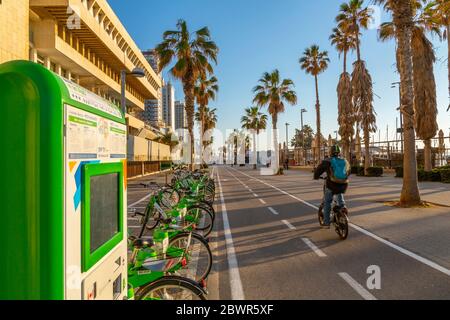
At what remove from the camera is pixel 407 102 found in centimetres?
1277

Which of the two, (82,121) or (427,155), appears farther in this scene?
(427,155)

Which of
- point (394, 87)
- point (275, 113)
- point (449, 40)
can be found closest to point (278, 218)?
point (449, 40)

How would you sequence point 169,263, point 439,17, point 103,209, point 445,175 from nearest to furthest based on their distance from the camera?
1. point 103,209
2. point 169,263
3. point 439,17
4. point 445,175

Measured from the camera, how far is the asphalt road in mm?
4668

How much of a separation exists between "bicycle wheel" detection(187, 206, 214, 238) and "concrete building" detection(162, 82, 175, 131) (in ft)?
456

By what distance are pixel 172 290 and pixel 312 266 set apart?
3394 millimetres

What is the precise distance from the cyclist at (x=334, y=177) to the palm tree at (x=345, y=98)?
28856 millimetres

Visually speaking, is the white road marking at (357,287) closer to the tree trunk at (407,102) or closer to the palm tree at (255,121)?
the tree trunk at (407,102)

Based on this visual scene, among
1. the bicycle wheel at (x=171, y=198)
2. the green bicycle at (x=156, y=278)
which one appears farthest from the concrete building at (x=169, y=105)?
the green bicycle at (x=156, y=278)

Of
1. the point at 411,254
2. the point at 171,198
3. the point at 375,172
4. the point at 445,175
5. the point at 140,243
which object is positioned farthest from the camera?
the point at 375,172

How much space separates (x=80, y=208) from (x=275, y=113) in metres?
37.6

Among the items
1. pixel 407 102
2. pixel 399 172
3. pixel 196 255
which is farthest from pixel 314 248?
pixel 399 172

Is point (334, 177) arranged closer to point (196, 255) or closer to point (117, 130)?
point (196, 255)

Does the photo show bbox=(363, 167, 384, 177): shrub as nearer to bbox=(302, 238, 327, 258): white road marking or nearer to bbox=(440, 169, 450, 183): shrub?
bbox=(440, 169, 450, 183): shrub
